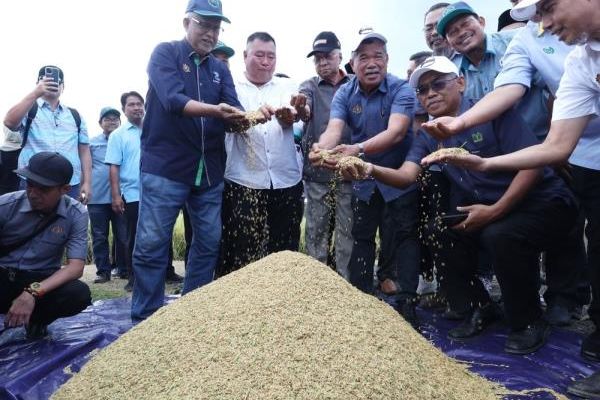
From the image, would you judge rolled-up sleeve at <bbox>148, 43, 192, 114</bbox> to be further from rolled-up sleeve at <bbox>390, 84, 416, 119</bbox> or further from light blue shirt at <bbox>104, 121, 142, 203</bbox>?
light blue shirt at <bbox>104, 121, 142, 203</bbox>

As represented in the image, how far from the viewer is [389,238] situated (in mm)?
3311

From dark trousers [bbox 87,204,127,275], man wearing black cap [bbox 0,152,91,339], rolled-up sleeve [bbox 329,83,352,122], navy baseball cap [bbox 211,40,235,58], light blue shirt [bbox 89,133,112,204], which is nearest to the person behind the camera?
man wearing black cap [bbox 0,152,91,339]

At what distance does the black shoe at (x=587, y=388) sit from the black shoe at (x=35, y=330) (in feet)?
9.04

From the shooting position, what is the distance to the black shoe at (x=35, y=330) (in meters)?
3.01

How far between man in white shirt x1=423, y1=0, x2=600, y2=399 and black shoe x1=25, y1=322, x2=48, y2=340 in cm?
239

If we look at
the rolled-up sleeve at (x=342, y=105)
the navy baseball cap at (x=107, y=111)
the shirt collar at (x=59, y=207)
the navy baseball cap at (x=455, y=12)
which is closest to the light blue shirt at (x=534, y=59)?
the navy baseball cap at (x=455, y=12)

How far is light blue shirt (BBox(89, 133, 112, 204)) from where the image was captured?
220 inches

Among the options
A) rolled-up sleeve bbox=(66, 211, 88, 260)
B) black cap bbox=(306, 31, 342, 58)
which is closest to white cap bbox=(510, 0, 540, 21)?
black cap bbox=(306, 31, 342, 58)

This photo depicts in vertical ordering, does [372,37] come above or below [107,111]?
above

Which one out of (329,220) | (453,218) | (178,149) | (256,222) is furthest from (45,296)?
(453,218)

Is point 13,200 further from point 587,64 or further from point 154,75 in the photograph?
point 587,64

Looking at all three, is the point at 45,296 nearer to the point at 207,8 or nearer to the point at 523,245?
the point at 207,8

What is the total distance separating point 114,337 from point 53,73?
6.91ft

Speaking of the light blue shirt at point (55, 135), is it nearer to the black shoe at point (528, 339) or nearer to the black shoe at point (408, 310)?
the black shoe at point (408, 310)
